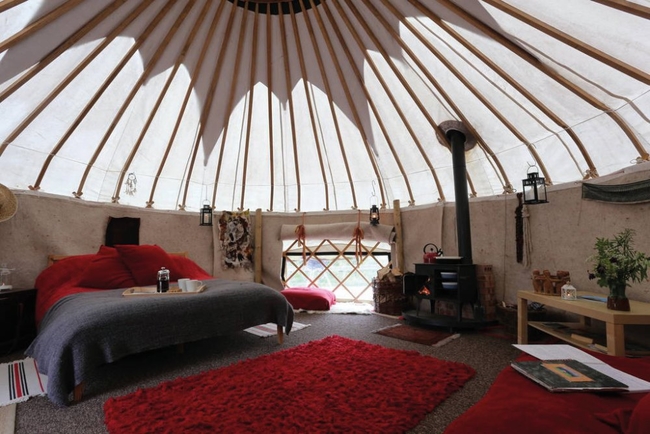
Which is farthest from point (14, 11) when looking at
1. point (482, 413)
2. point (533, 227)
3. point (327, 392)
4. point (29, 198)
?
point (533, 227)

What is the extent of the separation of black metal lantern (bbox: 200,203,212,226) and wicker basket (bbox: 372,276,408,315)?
2.18 metres

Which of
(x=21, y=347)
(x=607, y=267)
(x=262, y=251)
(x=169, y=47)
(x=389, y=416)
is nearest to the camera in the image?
(x=389, y=416)

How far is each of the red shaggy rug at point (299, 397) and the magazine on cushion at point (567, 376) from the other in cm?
71

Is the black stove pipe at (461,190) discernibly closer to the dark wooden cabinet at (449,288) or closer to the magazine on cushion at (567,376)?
the dark wooden cabinet at (449,288)

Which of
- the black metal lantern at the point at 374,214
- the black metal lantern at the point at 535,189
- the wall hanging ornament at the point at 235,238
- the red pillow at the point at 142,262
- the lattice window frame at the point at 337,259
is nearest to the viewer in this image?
the black metal lantern at the point at 535,189

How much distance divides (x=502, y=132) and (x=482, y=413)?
3103mm

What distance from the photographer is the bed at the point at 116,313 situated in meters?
1.64

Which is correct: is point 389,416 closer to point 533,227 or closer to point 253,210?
point 533,227

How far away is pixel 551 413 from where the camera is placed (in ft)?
2.27

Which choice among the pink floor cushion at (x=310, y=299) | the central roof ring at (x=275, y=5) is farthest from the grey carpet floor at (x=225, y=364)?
the central roof ring at (x=275, y=5)

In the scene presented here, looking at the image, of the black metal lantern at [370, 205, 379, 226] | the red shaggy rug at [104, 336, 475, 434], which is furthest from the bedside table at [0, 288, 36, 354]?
the black metal lantern at [370, 205, 379, 226]

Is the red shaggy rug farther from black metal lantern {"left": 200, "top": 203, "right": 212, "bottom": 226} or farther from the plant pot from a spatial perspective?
black metal lantern {"left": 200, "top": 203, "right": 212, "bottom": 226}

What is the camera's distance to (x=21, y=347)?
259cm

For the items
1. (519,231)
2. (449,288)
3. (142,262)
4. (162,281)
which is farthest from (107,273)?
(519,231)
